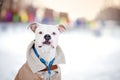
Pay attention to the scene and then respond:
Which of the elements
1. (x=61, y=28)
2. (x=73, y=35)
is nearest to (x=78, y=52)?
(x=73, y=35)

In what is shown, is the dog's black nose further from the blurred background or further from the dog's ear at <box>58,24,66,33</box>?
the blurred background

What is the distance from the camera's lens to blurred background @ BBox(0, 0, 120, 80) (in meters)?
1.63

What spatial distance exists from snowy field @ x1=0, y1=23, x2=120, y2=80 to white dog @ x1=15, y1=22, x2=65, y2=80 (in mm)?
169

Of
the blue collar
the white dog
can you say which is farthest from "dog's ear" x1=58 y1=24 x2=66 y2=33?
the blue collar

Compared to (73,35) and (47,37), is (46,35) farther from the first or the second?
(73,35)

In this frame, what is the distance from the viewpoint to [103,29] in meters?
1.73

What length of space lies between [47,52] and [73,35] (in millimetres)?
317

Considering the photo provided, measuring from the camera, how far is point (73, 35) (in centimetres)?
168

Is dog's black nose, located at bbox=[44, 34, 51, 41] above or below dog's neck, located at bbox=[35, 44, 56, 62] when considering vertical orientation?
above

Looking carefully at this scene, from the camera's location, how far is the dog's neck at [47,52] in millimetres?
1385

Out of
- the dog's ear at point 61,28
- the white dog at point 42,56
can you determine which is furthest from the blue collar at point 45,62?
the dog's ear at point 61,28

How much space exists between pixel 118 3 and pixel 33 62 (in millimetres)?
644

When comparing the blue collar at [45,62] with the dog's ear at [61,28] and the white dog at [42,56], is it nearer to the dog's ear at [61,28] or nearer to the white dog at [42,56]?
the white dog at [42,56]

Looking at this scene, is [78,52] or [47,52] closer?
[47,52]
